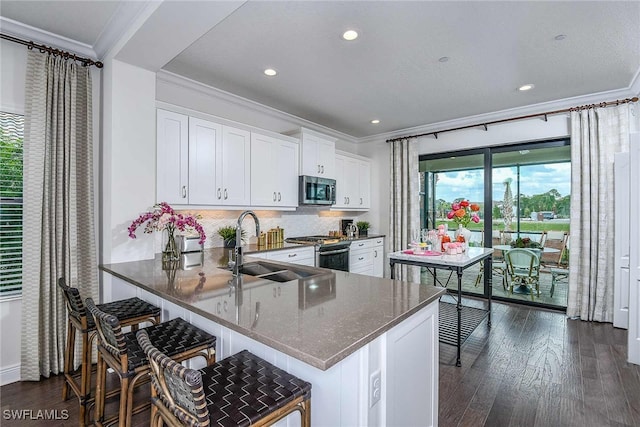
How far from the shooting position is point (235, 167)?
11.8 ft

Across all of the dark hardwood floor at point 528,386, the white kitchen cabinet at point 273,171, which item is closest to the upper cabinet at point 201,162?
the white kitchen cabinet at point 273,171

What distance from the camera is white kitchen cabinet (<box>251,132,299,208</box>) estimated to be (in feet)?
12.5

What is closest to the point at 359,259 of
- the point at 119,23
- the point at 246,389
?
the point at 246,389

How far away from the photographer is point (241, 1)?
1.82m

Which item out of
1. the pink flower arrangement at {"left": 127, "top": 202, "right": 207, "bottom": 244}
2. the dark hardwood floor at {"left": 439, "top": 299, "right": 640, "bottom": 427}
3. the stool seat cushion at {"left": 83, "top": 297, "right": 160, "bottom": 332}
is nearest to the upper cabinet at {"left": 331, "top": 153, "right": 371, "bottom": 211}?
the dark hardwood floor at {"left": 439, "top": 299, "right": 640, "bottom": 427}

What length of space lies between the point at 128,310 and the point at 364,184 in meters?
4.42

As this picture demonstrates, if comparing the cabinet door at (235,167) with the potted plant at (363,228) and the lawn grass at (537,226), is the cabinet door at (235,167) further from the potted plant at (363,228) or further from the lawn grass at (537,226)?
the lawn grass at (537,226)

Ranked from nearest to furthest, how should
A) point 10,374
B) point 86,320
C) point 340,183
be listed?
point 86,320, point 10,374, point 340,183

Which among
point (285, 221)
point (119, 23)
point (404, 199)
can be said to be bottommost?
point (285, 221)

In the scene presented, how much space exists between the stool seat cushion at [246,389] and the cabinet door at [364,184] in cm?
440

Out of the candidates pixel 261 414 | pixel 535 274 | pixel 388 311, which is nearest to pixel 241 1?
pixel 388 311

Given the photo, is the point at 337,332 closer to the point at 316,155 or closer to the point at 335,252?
the point at 335,252

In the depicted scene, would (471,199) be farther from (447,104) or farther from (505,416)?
(505,416)

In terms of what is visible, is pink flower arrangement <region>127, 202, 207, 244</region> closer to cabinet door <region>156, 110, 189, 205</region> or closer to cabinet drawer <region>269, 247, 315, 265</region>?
cabinet door <region>156, 110, 189, 205</region>
